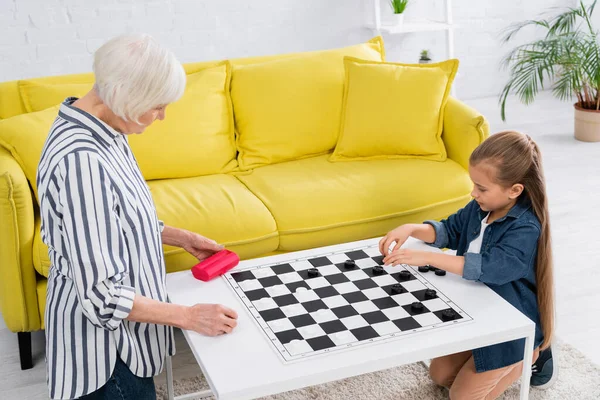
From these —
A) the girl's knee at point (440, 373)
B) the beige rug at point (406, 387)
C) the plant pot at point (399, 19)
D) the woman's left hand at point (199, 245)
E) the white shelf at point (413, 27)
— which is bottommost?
the beige rug at point (406, 387)

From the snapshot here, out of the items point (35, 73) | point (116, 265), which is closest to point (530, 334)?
point (116, 265)

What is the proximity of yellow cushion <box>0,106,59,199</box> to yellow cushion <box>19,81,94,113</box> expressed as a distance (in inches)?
5.6

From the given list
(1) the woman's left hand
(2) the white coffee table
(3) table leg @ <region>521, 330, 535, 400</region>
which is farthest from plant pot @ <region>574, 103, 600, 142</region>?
(1) the woman's left hand

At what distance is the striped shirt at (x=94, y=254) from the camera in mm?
1557

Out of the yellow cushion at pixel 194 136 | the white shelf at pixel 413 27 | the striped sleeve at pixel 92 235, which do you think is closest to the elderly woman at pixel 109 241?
the striped sleeve at pixel 92 235

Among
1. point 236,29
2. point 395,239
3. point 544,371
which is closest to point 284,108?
point 395,239

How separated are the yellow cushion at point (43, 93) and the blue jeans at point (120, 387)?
1.46 metres

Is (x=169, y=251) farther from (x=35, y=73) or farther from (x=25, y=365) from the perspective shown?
(x=35, y=73)

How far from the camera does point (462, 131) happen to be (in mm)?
2975

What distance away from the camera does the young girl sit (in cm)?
204

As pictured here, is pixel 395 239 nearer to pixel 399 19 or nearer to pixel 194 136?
pixel 194 136

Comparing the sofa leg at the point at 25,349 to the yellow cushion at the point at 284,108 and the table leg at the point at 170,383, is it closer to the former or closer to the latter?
the table leg at the point at 170,383

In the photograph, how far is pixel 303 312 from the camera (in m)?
1.88

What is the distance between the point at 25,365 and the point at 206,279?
2.99 ft
